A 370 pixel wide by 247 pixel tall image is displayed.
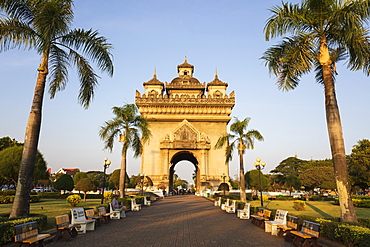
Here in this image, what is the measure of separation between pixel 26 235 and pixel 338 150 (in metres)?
9.21

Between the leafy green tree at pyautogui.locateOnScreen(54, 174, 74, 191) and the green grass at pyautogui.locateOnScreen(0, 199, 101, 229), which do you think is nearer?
the green grass at pyautogui.locateOnScreen(0, 199, 101, 229)

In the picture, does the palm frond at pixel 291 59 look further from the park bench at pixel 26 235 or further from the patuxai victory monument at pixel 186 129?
the patuxai victory monument at pixel 186 129

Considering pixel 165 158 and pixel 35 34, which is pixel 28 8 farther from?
pixel 165 158

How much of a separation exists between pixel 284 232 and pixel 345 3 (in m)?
7.95

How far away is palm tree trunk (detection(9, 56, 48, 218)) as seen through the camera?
29.8 feet

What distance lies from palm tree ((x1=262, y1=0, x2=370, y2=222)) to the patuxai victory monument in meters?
32.3

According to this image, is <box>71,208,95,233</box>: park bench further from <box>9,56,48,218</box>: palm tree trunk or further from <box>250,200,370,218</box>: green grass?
<box>250,200,370,218</box>: green grass

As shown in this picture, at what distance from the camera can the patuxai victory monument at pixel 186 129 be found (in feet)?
144

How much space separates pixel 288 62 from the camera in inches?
418

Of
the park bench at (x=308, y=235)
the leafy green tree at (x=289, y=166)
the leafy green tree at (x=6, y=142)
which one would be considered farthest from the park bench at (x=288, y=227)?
the leafy green tree at (x=289, y=166)

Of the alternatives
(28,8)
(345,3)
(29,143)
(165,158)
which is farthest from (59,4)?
(165,158)

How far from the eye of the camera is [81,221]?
9641 mm

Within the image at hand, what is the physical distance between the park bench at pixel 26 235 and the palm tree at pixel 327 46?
851 centimetres

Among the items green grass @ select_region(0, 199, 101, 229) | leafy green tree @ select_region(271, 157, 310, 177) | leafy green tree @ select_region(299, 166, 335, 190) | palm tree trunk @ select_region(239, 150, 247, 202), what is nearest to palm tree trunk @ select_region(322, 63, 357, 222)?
green grass @ select_region(0, 199, 101, 229)
